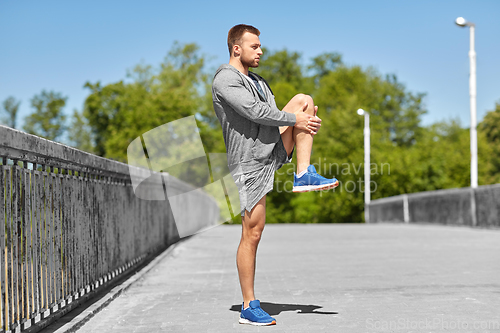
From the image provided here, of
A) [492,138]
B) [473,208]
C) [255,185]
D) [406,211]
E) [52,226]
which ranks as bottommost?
[406,211]

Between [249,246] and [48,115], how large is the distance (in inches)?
3338

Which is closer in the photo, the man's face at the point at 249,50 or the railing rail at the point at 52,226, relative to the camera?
the railing rail at the point at 52,226

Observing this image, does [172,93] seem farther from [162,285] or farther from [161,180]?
[162,285]

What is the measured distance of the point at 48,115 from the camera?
8475cm

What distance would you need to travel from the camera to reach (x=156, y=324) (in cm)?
454

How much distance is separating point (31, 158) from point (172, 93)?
188 ft

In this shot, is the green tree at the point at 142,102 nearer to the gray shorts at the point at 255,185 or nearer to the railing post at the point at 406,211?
the railing post at the point at 406,211

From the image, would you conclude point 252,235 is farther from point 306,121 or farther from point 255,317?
point 306,121

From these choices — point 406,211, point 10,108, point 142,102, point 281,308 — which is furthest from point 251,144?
point 10,108

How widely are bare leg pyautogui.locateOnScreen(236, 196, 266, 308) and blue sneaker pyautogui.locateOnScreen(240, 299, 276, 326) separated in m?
0.06

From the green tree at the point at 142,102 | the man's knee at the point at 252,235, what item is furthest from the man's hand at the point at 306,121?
the green tree at the point at 142,102

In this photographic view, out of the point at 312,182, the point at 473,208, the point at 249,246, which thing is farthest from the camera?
the point at 473,208

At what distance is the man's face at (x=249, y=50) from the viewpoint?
450cm

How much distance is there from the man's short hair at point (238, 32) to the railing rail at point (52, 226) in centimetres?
143
